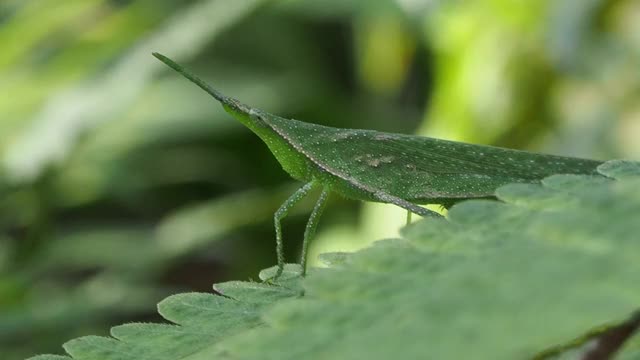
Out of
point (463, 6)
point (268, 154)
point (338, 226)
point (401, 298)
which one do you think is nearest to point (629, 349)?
point (401, 298)

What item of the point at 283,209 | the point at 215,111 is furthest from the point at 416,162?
the point at 215,111

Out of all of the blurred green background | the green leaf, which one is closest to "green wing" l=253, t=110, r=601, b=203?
the green leaf

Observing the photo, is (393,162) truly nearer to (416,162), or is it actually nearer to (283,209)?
(416,162)

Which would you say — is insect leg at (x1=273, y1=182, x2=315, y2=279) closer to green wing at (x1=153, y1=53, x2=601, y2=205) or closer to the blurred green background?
green wing at (x1=153, y1=53, x2=601, y2=205)

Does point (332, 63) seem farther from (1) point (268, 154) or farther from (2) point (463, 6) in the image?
(2) point (463, 6)

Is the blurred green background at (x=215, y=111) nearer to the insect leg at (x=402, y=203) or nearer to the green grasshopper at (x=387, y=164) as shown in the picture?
the green grasshopper at (x=387, y=164)

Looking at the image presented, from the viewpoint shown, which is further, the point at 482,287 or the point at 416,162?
the point at 416,162

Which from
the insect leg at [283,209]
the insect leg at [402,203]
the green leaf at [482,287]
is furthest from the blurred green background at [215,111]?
the green leaf at [482,287]
